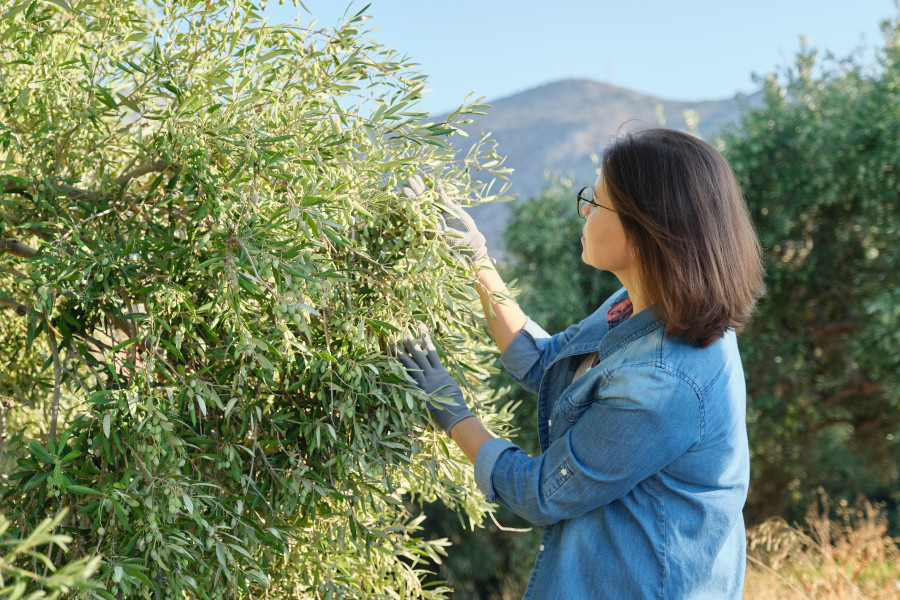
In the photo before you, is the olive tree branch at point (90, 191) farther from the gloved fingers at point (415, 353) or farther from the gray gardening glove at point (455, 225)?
the gloved fingers at point (415, 353)

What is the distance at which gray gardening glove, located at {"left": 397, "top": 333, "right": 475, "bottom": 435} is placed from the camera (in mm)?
1885

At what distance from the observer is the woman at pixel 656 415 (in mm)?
1595

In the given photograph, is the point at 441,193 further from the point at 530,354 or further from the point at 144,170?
the point at 144,170

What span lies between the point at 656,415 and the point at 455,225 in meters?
0.86

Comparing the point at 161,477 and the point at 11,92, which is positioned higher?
the point at 11,92

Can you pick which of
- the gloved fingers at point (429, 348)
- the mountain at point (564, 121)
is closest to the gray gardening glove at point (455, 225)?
the gloved fingers at point (429, 348)

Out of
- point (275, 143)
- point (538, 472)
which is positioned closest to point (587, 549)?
point (538, 472)

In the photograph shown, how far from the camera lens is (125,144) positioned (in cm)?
228

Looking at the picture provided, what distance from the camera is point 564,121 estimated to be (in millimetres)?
34469

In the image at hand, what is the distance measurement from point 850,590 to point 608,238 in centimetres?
327

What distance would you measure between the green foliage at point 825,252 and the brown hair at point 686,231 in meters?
4.44

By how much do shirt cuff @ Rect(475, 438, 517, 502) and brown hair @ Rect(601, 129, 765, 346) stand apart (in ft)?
1.63

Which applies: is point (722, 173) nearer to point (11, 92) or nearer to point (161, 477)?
point (161, 477)

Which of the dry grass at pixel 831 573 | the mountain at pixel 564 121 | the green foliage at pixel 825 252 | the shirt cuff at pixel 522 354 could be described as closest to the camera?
the shirt cuff at pixel 522 354
